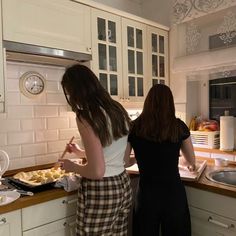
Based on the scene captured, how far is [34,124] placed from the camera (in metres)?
1.92

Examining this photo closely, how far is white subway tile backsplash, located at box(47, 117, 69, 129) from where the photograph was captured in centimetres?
200

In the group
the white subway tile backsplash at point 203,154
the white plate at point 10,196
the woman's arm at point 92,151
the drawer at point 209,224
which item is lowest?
the drawer at point 209,224

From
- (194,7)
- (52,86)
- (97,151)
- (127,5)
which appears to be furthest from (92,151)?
(127,5)

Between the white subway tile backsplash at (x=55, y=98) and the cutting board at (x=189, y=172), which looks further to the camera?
the white subway tile backsplash at (x=55, y=98)

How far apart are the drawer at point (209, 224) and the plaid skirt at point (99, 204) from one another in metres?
0.55

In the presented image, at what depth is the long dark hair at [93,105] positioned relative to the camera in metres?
1.28

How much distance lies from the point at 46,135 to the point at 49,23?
2.62 ft

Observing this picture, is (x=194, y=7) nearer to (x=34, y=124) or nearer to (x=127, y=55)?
(x=127, y=55)

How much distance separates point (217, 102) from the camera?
2.37 metres

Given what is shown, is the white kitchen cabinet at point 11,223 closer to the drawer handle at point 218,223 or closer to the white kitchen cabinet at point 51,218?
the white kitchen cabinet at point 51,218

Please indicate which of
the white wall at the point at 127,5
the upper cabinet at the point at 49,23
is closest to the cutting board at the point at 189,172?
the upper cabinet at the point at 49,23

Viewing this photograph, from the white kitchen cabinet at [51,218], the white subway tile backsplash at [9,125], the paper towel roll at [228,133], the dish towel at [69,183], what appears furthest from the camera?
the paper towel roll at [228,133]

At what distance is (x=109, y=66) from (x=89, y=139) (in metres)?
0.84

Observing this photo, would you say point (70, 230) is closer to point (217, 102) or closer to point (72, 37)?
point (72, 37)
